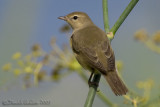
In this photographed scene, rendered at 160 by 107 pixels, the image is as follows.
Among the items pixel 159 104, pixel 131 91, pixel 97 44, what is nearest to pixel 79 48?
pixel 97 44

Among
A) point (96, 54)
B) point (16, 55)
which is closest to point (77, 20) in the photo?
point (96, 54)

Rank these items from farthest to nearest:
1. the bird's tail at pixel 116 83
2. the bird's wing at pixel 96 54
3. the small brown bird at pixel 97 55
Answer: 1. the bird's wing at pixel 96 54
2. the small brown bird at pixel 97 55
3. the bird's tail at pixel 116 83

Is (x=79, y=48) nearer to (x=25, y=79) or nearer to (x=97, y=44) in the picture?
(x=97, y=44)

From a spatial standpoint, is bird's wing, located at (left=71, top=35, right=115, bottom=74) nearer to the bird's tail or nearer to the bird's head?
the bird's tail

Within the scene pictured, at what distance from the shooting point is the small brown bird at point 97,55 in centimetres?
→ 259

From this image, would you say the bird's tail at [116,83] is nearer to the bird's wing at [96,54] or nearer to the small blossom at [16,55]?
the bird's wing at [96,54]

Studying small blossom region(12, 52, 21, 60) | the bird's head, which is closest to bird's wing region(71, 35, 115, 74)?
small blossom region(12, 52, 21, 60)

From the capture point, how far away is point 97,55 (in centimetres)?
291

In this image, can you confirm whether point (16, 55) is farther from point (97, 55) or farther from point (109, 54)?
point (109, 54)

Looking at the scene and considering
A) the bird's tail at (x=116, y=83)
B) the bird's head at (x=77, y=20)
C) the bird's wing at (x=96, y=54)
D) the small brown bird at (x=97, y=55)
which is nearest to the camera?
the bird's tail at (x=116, y=83)

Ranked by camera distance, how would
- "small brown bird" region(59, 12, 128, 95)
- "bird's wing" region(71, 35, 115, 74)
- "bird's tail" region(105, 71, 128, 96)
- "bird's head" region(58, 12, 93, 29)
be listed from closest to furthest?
"bird's tail" region(105, 71, 128, 96)
"small brown bird" region(59, 12, 128, 95)
"bird's wing" region(71, 35, 115, 74)
"bird's head" region(58, 12, 93, 29)

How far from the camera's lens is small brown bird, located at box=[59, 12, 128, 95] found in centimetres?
259

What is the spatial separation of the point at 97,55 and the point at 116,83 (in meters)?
0.47

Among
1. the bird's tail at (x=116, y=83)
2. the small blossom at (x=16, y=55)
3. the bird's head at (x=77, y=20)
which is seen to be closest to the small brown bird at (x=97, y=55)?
the bird's tail at (x=116, y=83)
